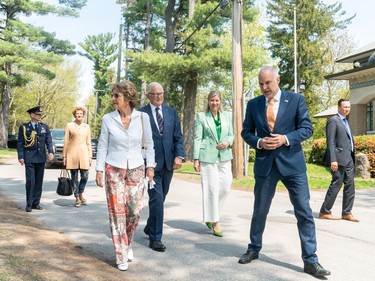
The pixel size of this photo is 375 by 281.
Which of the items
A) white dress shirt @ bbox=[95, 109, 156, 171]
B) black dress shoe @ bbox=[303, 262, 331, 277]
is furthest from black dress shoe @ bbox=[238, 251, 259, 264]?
white dress shirt @ bbox=[95, 109, 156, 171]

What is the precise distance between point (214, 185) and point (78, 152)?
3.86 metres

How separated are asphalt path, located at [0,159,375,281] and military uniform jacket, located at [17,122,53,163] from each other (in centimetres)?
102

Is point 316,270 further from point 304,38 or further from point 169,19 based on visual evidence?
point 304,38

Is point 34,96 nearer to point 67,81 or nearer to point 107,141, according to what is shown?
point 67,81

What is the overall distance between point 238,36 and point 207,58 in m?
7.08

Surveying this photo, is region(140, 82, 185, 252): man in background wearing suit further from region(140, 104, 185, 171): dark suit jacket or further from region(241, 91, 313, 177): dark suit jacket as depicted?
region(241, 91, 313, 177): dark suit jacket

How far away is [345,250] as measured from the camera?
5500mm

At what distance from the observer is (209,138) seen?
6.44 m

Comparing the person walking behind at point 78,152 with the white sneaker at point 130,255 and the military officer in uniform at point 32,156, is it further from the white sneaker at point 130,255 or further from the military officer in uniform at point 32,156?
the white sneaker at point 130,255

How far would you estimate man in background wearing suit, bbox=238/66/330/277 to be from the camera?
15.0 feet

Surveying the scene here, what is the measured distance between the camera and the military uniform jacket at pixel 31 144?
27.7 feet

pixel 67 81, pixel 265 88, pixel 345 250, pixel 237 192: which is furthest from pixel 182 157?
pixel 67 81

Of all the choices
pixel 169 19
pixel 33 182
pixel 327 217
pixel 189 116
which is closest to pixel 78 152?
pixel 33 182

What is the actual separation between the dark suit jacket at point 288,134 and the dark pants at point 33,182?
506 cm
